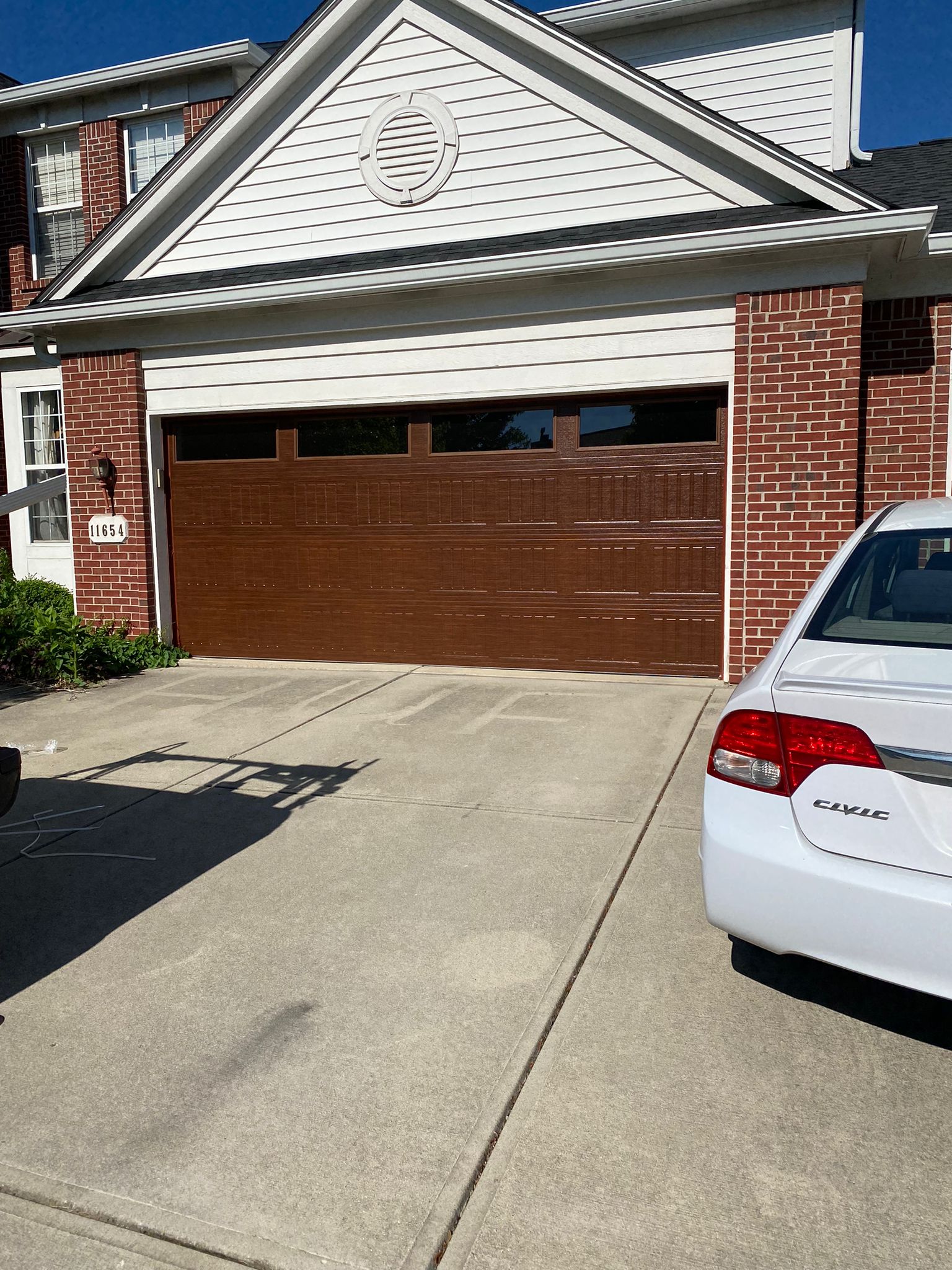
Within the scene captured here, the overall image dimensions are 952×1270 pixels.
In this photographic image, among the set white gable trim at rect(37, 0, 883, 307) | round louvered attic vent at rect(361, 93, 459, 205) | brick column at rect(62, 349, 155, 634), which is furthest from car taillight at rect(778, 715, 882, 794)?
brick column at rect(62, 349, 155, 634)

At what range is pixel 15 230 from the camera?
49.4 feet

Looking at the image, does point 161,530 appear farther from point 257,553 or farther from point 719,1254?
point 719,1254

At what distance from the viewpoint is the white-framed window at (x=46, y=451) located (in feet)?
42.3

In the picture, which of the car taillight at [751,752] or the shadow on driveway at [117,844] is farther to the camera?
the shadow on driveway at [117,844]

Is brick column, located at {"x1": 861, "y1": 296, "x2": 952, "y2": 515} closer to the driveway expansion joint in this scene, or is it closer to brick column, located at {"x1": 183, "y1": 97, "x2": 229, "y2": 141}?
the driveway expansion joint

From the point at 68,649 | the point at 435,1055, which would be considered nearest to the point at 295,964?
the point at 435,1055

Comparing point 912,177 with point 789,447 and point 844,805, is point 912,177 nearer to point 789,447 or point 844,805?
point 789,447

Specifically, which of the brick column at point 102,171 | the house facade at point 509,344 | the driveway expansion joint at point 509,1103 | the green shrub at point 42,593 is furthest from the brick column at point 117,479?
the driveway expansion joint at point 509,1103

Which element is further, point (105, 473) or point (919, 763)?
point (105, 473)

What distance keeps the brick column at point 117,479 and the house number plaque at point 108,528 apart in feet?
0.19

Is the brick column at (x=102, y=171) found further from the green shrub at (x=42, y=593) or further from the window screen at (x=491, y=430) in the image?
the window screen at (x=491, y=430)

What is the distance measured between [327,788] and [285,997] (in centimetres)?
233

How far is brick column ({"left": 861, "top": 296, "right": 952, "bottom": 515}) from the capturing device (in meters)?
7.97

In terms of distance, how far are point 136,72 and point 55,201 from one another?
253 cm
